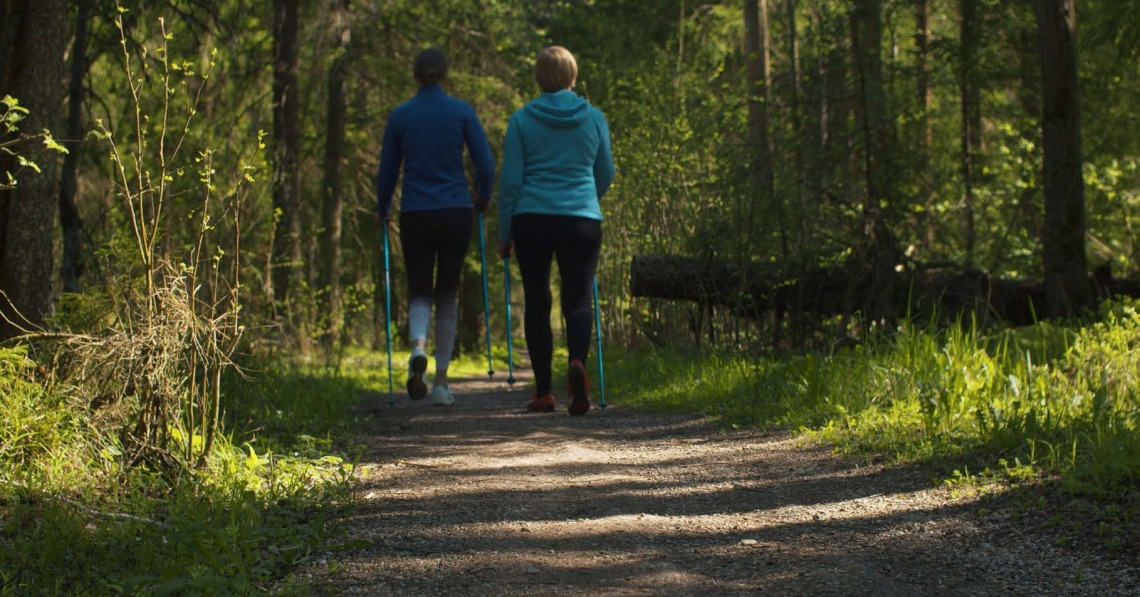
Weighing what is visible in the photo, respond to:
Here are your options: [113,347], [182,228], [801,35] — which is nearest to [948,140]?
[801,35]

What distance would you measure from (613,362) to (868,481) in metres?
6.71

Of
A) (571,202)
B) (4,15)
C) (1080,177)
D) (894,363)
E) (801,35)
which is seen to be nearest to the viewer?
(4,15)

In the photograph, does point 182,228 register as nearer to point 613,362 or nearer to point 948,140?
point 613,362

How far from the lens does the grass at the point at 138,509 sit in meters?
3.81

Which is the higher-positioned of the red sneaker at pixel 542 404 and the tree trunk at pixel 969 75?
the tree trunk at pixel 969 75

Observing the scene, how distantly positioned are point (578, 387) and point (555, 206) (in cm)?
129

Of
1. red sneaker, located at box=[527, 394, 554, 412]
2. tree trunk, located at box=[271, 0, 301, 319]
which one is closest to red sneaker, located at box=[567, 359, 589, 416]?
red sneaker, located at box=[527, 394, 554, 412]

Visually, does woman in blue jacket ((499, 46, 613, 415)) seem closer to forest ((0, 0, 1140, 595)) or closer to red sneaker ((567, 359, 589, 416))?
red sneaker ((567, 359, 589, 416))

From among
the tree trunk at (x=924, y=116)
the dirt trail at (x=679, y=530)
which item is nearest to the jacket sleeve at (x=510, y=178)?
the dirt trail at (x=679, y=530)

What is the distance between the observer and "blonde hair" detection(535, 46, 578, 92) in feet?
27.6

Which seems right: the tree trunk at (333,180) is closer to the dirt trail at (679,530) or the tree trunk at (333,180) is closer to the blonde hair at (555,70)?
the blonde hair at (555,70)

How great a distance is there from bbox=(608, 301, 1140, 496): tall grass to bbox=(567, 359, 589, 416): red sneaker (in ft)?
2.49

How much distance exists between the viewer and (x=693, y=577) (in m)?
3.67

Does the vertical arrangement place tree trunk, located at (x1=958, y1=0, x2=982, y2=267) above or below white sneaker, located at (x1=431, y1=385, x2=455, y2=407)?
above
